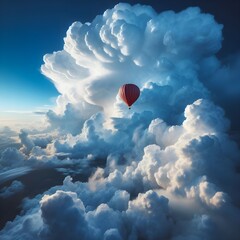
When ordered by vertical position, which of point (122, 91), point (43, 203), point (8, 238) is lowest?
point (8, 238)

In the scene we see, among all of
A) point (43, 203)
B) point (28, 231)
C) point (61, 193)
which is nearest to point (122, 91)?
point (61, 193)

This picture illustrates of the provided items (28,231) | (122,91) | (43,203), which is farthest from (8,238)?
(122,91)

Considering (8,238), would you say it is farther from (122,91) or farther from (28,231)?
(122,91)

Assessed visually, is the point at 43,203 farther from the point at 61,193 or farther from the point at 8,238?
the point at 8,238

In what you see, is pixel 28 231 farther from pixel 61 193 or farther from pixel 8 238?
pixel 61 193

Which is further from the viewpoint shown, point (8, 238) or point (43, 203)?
point (8, 238)

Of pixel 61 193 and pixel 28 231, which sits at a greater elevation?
pixel 61 193

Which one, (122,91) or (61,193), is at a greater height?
(122,91)
